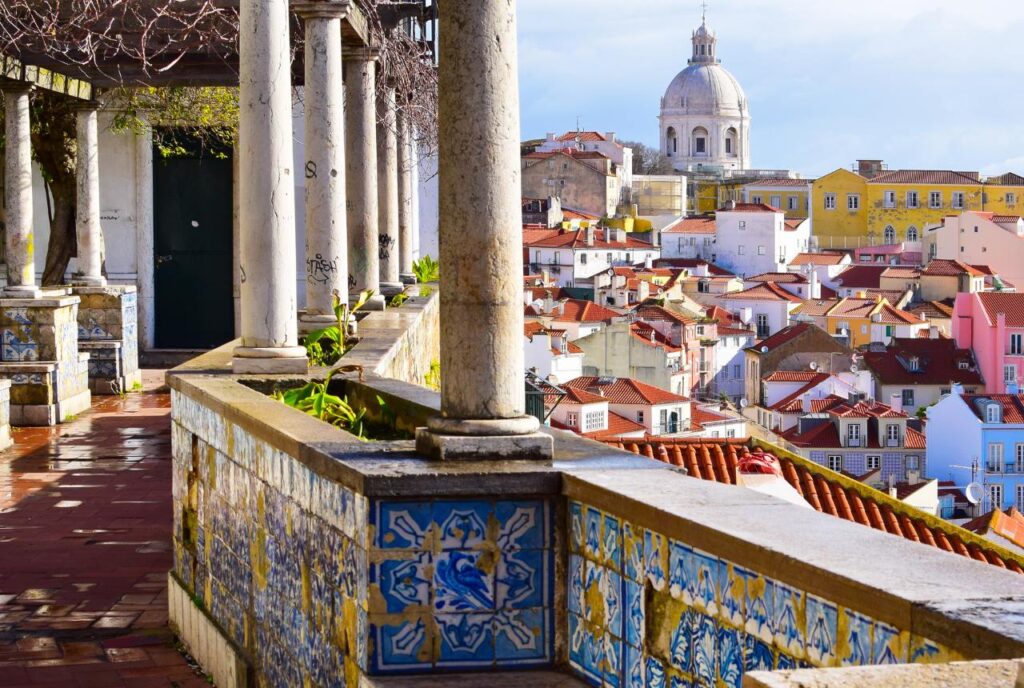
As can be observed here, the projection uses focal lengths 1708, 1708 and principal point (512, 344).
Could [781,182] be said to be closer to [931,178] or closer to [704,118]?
[931,178]

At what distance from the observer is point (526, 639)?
4.18 metres

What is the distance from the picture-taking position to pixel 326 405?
6590mm

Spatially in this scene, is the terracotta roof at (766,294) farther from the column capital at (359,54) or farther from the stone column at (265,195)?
the stone column at (265,195)

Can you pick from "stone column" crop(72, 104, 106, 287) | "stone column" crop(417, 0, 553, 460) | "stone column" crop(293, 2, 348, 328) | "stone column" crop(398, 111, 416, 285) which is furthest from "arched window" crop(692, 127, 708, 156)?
"stone column" crop(417, 0, 553, 460)

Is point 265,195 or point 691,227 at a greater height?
point 691,227

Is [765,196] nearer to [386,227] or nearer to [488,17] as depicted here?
[386,227]

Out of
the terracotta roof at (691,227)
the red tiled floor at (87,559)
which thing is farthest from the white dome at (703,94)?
the red tiled floor at (87,559)

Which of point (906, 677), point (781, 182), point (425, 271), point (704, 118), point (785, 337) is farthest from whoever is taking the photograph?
point (704, 118)

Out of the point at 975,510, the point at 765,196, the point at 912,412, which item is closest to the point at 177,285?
the point at 975,510

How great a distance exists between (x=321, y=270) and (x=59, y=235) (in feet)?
25.0

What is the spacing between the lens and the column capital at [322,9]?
964 cm

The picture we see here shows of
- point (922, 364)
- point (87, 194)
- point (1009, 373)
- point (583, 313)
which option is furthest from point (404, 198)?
point (922, 364)

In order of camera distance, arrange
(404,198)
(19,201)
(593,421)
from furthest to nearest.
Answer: (593,421), (404,198), (19,201)

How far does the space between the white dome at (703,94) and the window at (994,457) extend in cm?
8991
